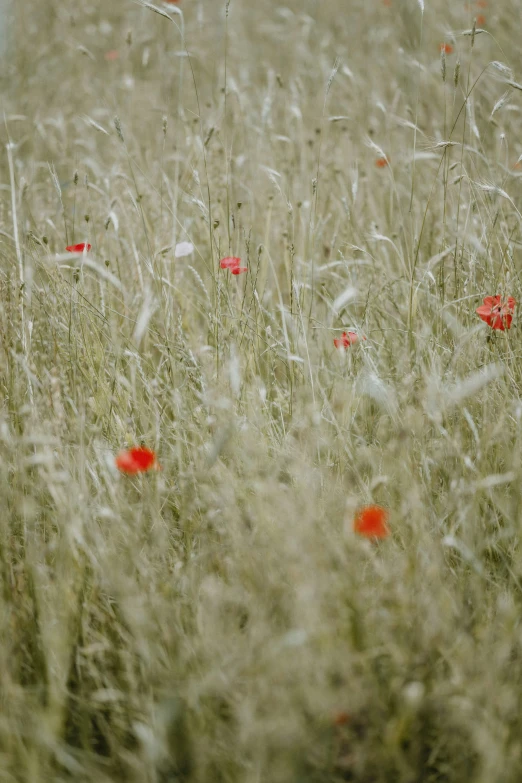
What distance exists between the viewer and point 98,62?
14.0ft

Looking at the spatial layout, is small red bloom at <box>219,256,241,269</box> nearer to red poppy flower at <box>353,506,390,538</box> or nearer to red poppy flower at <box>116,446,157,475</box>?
red poppy flower at <box>116,446,157,475</box>

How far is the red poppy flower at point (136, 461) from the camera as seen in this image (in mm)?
1119

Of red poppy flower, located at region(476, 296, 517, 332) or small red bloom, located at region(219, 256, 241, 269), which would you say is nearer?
red poppy flower, located at region(476, 296, 517, 332)

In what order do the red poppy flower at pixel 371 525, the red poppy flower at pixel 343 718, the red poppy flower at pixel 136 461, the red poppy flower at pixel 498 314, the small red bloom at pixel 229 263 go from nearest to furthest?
the red poppy flower at pixel 343 718, the red poppy flower at pixel 371 525, the red poppy flower at pixel 136 461, the red poppy flower at pixel 498 314, the small red bloom at pixel 229 263

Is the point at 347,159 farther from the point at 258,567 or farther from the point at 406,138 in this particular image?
the point at 258,567

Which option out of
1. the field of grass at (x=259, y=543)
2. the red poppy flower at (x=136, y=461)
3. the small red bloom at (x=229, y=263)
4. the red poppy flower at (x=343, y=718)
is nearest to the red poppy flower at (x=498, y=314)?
the field of grass at (x=259, y=543)

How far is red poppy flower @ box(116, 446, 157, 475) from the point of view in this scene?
3.67ft

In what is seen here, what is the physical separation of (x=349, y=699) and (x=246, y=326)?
3.10 ft

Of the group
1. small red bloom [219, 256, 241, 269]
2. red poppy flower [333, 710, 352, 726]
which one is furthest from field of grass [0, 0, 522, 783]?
small red bloom [219, 256, 241, 269]

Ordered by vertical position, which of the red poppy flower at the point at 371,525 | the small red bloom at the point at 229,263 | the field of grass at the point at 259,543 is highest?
the small red bloom at the point at 229,263

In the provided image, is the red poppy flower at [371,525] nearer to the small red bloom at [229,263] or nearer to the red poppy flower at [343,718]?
the red poppy flower at [343,718]

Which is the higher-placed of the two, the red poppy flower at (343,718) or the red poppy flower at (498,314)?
the red poppy flower at (498,314)

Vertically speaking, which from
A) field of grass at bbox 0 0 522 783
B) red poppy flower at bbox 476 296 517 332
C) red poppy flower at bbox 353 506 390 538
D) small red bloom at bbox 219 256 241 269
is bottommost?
field of grass at bbox 0 0 522 783

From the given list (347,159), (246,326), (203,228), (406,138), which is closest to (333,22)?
(406,138)
